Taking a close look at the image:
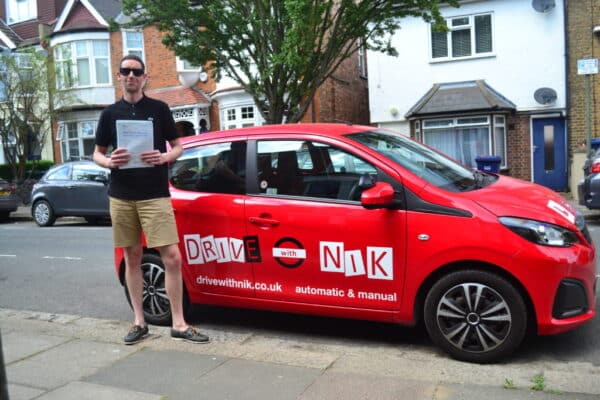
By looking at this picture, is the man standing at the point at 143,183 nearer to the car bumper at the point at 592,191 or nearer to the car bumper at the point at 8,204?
the car bumper at the point at 592,191

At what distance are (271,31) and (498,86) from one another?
318 inches

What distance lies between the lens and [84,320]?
567 cm

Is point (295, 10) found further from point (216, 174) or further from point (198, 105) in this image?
point (198, 105)

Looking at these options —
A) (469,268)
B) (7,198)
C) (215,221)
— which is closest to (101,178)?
(7,198)

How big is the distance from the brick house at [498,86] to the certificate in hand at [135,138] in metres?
15.0

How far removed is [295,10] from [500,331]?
390 inches

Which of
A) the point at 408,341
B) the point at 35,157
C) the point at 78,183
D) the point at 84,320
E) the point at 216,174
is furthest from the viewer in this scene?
the point at 35,157

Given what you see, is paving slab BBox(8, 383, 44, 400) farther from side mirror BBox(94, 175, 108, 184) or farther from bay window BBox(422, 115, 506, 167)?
bay window BBox(422, 115, 506, 167)

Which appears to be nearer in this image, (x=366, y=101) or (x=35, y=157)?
(x=366, y=101)

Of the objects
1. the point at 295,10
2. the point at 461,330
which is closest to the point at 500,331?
the point at 461,330

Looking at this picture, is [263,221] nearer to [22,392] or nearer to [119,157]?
[119,157]

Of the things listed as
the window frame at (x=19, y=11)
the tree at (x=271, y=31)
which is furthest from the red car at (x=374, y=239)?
the window frame at (x=19, y=11)

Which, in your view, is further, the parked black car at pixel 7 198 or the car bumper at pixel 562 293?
the parked black car at pixel 7 198

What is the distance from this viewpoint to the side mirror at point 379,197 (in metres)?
4.25
